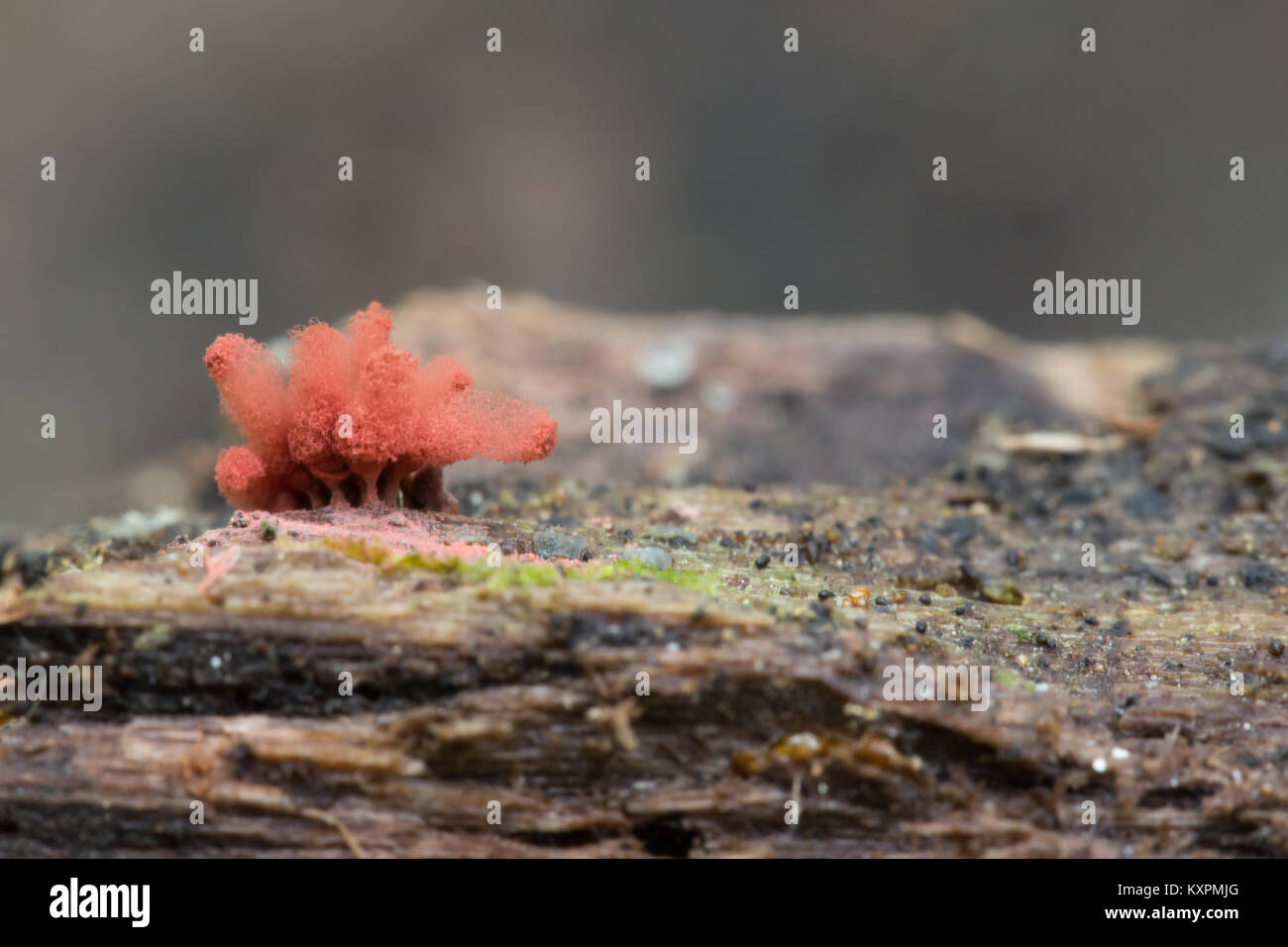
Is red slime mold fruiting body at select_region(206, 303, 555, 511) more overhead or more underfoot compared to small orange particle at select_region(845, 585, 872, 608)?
more overhead

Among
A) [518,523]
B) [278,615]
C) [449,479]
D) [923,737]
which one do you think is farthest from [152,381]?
[923,737]

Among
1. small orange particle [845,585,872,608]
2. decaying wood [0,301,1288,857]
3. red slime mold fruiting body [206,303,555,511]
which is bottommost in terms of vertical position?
decaying wood [0,301,1288,857]

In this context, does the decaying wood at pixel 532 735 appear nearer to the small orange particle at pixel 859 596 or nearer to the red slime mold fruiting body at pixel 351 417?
the small orange particle at pixel 859 596

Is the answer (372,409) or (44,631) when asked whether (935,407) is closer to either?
(372,409)

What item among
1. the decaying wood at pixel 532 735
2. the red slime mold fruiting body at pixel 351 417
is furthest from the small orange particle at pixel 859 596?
the red slime mold fruiting body at pixel 351 417

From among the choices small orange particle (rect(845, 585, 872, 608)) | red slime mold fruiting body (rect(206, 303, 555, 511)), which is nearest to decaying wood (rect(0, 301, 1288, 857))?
small orange particle (rect(845, 585, 872, 608))

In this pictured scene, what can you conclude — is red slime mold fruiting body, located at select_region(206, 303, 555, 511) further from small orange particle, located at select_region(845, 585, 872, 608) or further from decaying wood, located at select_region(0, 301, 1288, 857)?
small orange particle, located at select_region(845, 585, 872, 608)
